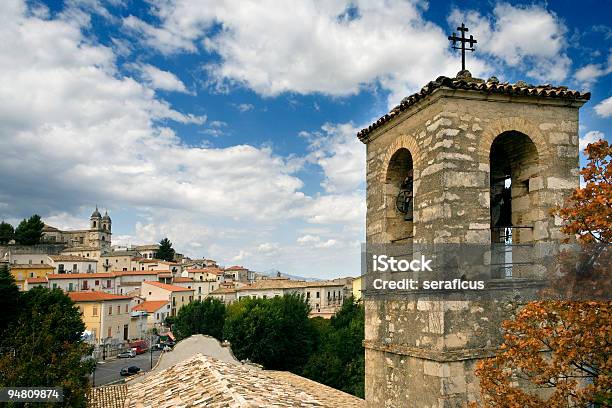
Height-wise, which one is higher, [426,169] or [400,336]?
[426,169]

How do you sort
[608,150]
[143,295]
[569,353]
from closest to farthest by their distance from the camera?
[569,353] < [608,150] < [143,295]

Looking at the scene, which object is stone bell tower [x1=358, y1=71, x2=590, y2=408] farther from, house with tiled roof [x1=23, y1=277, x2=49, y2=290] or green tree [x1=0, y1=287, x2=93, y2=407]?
house with tiled roof [x1=23, y1=277, x2=49, y2=290]

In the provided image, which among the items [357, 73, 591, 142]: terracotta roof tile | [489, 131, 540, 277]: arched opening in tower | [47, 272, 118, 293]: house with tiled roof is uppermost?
[357, 73, 591, 142]: terracotta roof tile

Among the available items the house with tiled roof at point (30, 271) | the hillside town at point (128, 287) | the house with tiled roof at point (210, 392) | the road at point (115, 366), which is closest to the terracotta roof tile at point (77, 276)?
the hillside town at point (128, 287)

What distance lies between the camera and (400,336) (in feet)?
23.1

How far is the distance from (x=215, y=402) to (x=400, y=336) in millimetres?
2849

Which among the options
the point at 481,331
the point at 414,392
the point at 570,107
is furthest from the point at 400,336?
the point at 570,107

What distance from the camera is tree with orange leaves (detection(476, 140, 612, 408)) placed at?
4840 millimetres

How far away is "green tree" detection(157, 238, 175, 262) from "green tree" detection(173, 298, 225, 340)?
5087 centimetres

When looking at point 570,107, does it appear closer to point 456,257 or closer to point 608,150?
point 608,150

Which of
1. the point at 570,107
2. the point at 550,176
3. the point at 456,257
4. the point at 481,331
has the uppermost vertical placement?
the point at 570,107

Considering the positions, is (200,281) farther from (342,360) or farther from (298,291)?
(342,360)

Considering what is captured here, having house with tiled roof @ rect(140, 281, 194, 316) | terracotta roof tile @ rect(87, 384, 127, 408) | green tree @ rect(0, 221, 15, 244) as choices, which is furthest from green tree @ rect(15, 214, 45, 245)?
terracotta roof tile @ rect(87, 384, 127, 408)

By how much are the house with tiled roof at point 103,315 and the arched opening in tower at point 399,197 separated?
129 feet
